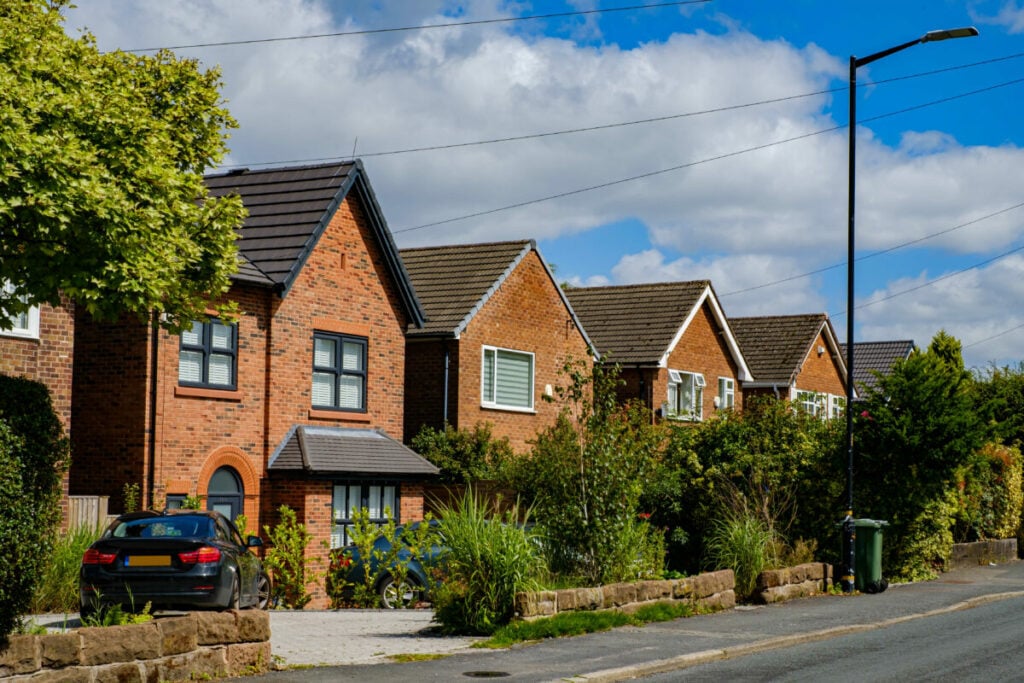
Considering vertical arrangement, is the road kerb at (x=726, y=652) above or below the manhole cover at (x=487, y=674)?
below

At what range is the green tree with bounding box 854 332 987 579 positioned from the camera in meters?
23.7

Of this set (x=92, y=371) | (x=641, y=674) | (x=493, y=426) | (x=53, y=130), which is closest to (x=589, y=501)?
(x=641, y=674)

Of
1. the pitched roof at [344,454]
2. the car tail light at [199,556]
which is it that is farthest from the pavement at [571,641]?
the pitched roof at [344,454]

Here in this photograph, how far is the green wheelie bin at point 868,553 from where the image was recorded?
22766 mm

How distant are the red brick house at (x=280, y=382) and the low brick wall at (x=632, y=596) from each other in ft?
30.3

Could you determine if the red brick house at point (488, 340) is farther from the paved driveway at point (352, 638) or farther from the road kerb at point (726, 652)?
the road kerb at point (726, 652)

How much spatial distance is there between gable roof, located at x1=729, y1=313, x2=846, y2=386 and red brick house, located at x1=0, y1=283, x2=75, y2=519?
102 ft

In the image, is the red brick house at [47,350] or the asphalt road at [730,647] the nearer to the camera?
the asphalt road at [730,647]

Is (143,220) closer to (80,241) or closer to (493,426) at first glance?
(80,241)

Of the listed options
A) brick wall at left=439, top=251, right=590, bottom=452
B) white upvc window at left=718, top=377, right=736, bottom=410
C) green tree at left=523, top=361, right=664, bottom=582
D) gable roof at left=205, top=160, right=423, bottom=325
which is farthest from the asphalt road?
white upvc window at left=718, top=377, right=736, bottom=410

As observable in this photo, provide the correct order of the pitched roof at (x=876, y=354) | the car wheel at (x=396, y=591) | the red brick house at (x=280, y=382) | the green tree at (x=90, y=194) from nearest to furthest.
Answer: the green tree at (x=90, y=194)
the car wheel at (x=396, y=591)
the red brick house at (x=280, y=382)
the pitched roof at (x=876, y=354)

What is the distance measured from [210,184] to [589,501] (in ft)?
52.1

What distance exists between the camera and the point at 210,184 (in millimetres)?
30094

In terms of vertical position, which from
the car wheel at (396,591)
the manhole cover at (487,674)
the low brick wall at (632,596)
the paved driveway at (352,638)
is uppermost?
the low brick wall at (632,596)
